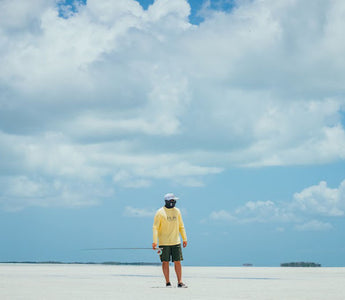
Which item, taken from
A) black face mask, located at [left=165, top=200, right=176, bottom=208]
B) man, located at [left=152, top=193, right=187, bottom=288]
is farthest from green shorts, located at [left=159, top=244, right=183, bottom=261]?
black face mask, located at [left=165, top=200, right=176, bottom=208]

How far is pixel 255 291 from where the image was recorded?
14.9 metres

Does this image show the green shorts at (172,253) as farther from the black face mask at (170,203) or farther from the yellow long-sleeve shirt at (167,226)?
the black face mask at (170,203)

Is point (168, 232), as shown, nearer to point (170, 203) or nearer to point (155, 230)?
point (155, 230)

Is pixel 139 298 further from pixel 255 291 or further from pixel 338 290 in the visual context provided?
pixel 338 290

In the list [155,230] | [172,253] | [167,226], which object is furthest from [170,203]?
[172,253]

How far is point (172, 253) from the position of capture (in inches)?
680

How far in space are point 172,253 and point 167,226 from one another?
710 millimetres

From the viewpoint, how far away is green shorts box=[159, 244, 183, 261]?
17.2 meters

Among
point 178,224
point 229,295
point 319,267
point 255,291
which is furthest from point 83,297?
point 319,267

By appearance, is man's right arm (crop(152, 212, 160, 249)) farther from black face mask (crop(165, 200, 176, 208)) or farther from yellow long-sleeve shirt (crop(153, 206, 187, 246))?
black face mask (crop(165, 200, 176, 208))

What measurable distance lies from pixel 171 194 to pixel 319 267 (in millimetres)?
18874

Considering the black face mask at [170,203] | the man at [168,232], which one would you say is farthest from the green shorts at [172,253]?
the black face mask at [170,203]

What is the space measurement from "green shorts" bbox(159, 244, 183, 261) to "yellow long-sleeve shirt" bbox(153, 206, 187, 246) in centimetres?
11

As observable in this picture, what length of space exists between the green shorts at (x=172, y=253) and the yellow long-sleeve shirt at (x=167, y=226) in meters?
0.11
